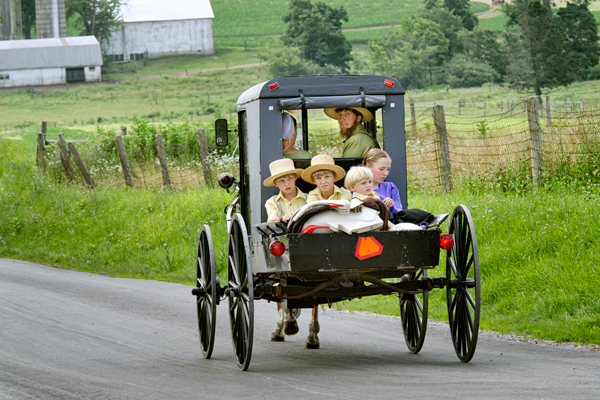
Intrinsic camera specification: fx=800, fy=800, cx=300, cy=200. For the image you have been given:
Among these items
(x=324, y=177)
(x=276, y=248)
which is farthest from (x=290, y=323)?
(x=276, y=248)

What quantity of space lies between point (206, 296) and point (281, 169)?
173 cm

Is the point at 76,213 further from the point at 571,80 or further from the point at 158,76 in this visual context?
the point at 158,76

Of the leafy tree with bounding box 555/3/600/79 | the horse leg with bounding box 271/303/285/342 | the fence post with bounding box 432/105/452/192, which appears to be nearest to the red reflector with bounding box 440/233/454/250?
the horse leg with bounding box 271/303/285/342

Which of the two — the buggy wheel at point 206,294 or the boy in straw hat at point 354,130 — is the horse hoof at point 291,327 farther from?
the boy in straw hat at point 354,130

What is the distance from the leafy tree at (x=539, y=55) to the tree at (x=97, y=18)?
182 feet

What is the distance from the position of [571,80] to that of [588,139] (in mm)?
56879

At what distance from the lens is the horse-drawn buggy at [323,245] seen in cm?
637

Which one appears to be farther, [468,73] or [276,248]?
[468,73]

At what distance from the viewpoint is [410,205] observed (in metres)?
14.1

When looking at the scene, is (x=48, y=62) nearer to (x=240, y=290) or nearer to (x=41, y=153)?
(x=41, y=153)

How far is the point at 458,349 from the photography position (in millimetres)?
7121

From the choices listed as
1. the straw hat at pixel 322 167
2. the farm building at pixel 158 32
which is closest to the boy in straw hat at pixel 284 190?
the straw hat at pixel 322 167

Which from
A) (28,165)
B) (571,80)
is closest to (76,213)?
(28,165)

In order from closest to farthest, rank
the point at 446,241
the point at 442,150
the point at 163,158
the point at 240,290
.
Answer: the point at 446,241, the point at 240,290, the point at 442,150, the point at 163,158
